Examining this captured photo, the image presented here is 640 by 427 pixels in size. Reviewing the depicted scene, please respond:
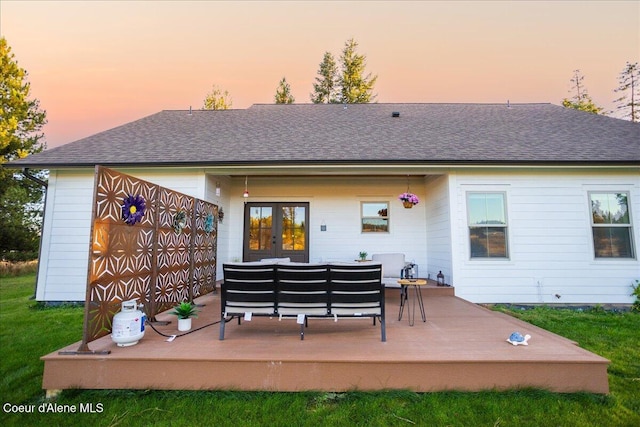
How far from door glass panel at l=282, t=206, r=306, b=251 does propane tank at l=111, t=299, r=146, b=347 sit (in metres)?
5.12

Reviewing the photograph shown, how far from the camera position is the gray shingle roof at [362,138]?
20.7ft

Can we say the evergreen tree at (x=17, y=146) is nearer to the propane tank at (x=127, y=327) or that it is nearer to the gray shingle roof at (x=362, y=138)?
the gray shingle roof at (x=362, y=138)

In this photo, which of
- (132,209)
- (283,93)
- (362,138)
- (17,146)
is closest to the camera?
(132,209)

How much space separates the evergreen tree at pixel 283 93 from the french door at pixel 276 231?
1506cm

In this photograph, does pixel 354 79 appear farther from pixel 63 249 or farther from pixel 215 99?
pixel 63 249

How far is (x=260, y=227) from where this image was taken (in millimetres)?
8227

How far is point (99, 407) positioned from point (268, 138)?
641cm

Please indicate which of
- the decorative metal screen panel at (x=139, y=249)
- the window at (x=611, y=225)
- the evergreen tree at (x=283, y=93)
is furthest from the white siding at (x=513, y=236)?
the evergreen tree at (x=283, y=93)

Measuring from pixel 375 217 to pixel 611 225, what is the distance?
5.16 metres

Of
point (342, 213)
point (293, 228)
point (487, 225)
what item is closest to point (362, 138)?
point (342, 213)

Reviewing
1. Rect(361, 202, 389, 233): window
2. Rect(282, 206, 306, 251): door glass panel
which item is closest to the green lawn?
Rect(361, 202, 389, 233): window

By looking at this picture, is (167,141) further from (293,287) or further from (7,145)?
(7,145)

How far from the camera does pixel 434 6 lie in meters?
9.13

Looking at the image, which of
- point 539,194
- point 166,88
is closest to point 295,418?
point 539,194
